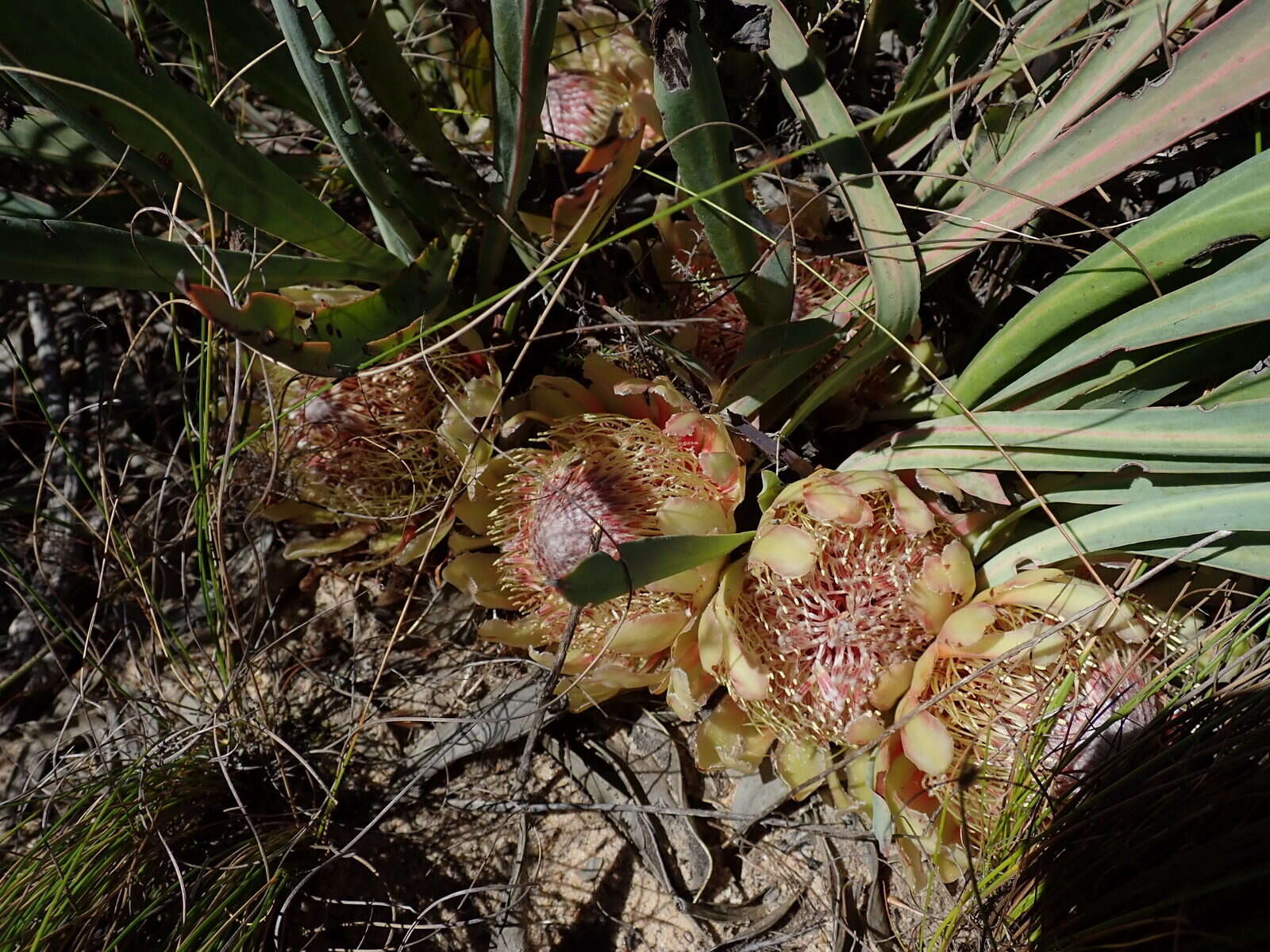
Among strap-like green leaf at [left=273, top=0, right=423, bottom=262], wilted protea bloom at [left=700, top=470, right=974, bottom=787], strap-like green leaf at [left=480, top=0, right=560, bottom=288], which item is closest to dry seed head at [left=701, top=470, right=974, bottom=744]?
wilted protea bloom at [left=700, top=470, right=974, bottom=787]

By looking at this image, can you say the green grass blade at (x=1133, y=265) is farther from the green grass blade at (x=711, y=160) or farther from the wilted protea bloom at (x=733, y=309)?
the green grass blade at (x=711, y=160)

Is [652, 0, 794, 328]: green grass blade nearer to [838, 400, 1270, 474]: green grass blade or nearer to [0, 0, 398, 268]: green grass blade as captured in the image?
[838, 400, 1270, 474]: green grass blade

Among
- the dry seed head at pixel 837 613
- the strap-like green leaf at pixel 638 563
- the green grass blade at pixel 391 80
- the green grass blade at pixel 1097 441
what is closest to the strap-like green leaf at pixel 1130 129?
the green grass blade at pixel 1097 441

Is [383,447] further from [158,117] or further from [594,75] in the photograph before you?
[594,75]

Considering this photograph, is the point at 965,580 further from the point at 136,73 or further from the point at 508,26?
the point at 136,73

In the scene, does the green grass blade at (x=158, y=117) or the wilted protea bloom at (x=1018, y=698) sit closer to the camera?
the green grass blade at (x=158, y=117)

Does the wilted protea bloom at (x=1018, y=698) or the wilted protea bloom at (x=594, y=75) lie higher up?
the wilted protea bloom at (x=594, y=75)

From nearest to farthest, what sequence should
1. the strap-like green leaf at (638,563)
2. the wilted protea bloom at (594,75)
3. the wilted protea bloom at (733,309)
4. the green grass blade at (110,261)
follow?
the strap-like green leaf at (638,563), the green grass blade at (110,261), the wilted protea bloom at (733,309), the wilted protea bloom at (594,75)
